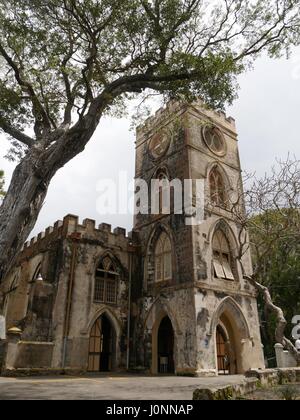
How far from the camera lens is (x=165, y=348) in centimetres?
1602

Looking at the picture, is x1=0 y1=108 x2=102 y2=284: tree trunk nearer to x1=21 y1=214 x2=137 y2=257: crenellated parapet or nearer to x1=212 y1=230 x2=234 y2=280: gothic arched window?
x1=21 y1=214 x2=137 y2=257: crenellated parapet

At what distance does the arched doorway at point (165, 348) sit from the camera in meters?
15.3

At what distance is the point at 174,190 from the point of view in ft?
56.2

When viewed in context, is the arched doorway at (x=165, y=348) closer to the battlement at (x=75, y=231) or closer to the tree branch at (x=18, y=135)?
the battlement at (x=75, y=231)

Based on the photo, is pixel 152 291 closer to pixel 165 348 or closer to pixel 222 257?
pixel 165 348

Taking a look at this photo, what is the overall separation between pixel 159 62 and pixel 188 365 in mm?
10916

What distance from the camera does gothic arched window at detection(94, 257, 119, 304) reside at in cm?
1570

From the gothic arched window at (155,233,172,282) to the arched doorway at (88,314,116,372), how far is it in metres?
3.27

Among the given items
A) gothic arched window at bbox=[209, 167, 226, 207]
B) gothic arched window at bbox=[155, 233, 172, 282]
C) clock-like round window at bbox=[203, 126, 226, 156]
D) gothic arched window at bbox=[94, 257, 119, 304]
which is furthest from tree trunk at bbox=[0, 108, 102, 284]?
clock-like round window at bbox=[203, 126, 226, 156]

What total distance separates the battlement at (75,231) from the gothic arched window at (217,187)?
5045 millimetres

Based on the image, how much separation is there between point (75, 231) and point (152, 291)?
466 cm

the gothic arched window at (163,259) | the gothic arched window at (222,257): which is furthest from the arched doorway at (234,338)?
the gothic arched window at (163,259)

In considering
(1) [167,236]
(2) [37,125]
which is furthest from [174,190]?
(2) [37,125]

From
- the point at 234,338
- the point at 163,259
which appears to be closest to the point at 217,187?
the point at 163,259
